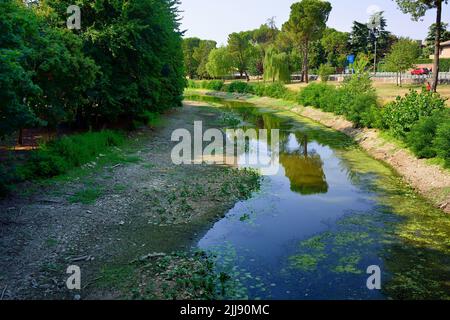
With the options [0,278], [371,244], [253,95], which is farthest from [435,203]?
[253,95]

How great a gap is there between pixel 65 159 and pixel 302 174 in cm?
1217

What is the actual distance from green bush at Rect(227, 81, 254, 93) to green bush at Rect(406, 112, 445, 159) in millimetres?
51887

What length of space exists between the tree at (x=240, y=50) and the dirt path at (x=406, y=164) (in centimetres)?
5573

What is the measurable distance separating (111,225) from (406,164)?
16133 millimetres

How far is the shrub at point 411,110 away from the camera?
2377 cm

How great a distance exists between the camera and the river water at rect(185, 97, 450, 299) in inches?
420

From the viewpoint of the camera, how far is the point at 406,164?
22.2 m

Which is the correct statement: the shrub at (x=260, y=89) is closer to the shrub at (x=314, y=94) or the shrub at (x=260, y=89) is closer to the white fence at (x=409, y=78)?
the white fence at (x=409, y=78)

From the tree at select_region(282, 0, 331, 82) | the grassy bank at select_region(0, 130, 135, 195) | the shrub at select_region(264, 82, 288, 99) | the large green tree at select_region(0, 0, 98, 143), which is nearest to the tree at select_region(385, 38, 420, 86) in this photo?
the shrub at select_region(264, 82, 288, 99)

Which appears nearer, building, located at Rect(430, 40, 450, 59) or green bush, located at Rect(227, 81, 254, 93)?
building, located at Rect(430, 40, 450, 59)

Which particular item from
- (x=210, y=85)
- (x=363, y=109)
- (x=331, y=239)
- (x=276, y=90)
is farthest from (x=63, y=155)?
(x=210, y=85)

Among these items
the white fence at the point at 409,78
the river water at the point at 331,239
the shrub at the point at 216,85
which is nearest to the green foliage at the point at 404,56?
the white fence at the point at 409,78

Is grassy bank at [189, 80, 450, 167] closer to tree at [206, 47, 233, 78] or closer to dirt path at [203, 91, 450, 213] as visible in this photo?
dirt path at [203, 91, 450, 213]
